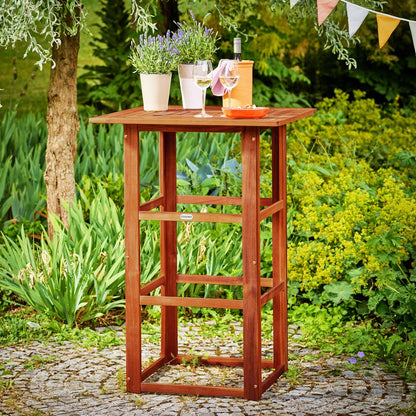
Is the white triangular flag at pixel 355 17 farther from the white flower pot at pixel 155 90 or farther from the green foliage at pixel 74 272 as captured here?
the green foliage at pixel 74 272

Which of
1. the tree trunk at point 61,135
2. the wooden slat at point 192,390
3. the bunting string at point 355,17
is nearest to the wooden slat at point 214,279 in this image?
the wooden slat at point 192,390

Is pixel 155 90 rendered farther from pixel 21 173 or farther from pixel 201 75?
pixel 21 173

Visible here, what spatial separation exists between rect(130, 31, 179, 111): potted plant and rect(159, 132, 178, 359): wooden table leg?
0.19 metres

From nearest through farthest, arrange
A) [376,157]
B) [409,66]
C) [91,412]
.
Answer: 1. [91,412]
2. [376,157]
3. [409,66]

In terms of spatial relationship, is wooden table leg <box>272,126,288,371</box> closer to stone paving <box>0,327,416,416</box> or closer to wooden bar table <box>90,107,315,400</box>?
wooden bar table <box>90,107,315,400</box>

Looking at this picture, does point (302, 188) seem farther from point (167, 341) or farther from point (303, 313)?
point (167, 341)

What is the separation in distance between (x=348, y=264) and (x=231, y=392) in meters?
1.30

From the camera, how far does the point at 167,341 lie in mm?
4027

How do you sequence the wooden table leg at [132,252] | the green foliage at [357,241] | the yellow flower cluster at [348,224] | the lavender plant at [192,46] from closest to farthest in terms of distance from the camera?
the wooden table leg at [132,252]
the lavender plant at [192,46]
the green foliage at [357,241]
the yellow flower cluster at [348,224]

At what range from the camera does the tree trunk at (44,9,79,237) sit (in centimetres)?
519

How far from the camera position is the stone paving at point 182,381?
3.44 meters

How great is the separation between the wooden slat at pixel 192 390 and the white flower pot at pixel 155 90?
1.19 metres

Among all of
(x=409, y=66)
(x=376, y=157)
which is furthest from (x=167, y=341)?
(x=409, y=66)

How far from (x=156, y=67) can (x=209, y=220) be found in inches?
29.2
